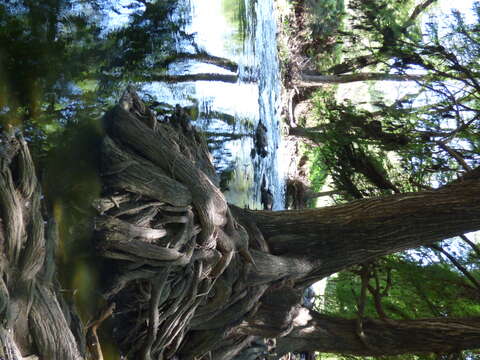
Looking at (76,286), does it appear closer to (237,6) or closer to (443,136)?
(443,136)

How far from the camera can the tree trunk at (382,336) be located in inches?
139

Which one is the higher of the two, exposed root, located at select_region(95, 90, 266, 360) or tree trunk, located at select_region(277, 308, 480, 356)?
exposed root, located at select_region(95, 90, 266, 360)

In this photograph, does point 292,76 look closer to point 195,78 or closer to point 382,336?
point 195,78

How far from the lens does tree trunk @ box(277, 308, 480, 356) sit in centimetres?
353

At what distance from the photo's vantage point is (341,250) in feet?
11.1

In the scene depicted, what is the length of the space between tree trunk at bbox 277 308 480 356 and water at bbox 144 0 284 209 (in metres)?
1.26

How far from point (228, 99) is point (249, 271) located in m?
2.16

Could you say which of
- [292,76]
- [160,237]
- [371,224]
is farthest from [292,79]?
[160,237]

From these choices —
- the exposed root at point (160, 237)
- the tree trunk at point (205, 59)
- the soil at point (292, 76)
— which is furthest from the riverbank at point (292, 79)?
the exposed root at point (160, 237)

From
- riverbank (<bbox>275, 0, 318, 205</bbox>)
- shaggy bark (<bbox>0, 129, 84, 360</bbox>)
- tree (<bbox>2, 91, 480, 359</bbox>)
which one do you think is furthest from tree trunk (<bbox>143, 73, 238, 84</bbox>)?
riverbank (<bbox>275, 0, 318, 205</bbox>)

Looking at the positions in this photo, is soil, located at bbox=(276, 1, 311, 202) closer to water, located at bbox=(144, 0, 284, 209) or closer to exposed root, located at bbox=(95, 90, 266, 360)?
water, located at bbox=(144, 0, 284, 209)

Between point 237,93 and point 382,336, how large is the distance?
2.44m

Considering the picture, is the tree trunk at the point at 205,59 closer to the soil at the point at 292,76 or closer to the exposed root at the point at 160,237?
the exposed root at the point at 160,237

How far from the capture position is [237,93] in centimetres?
511
